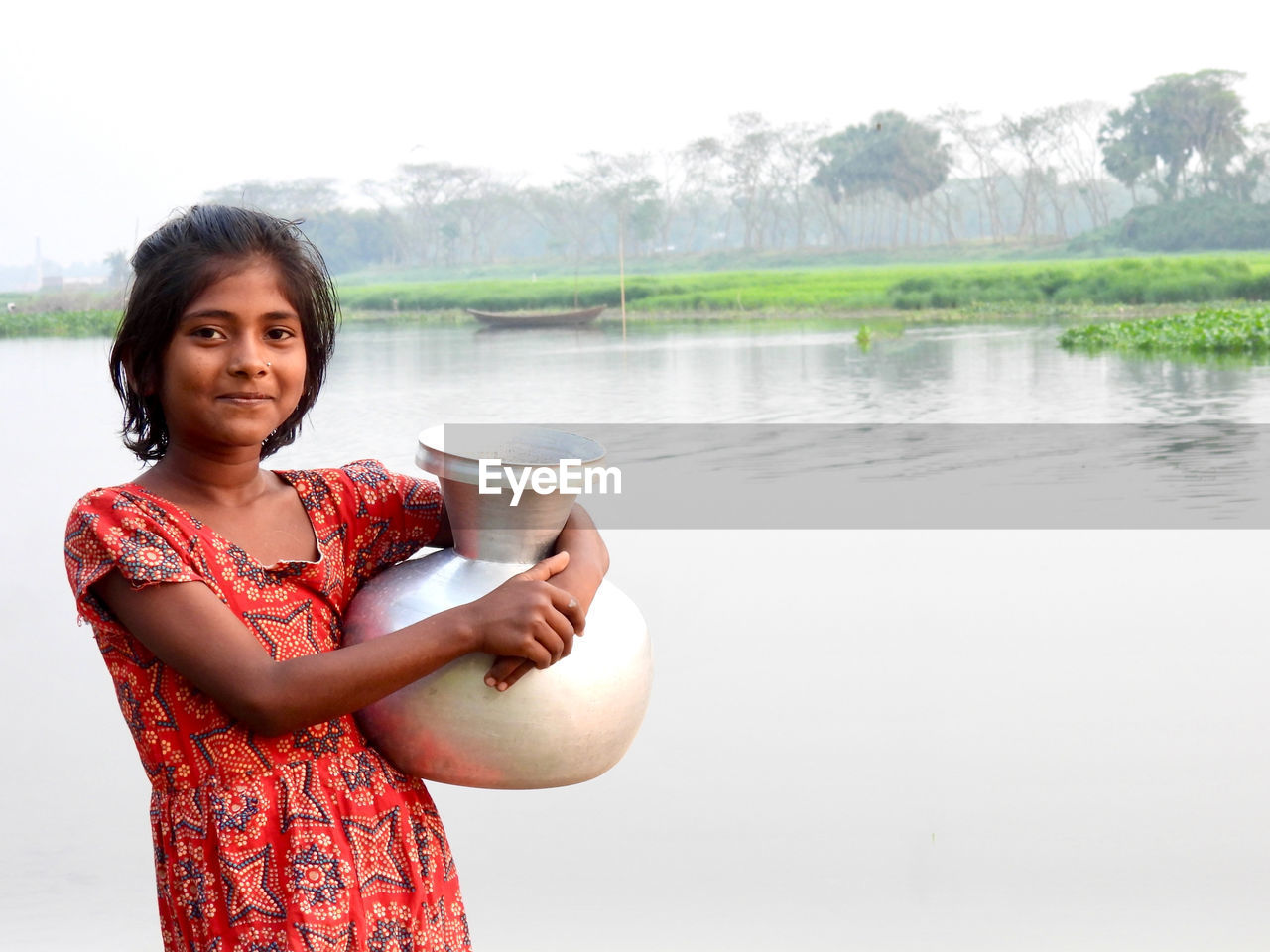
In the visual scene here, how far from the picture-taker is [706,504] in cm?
809

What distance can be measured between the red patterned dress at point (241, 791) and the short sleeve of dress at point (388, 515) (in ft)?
0.50

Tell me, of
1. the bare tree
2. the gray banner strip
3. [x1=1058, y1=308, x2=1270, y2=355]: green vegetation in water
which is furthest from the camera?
the bare tree

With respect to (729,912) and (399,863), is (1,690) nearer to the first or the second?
(729,912)

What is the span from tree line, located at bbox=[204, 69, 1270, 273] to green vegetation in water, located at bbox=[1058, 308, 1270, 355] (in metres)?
1.53

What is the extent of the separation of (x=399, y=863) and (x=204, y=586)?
0.34 meters

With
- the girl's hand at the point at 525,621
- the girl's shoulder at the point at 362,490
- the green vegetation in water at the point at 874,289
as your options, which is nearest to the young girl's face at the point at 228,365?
the girl's shoulder at the point at 362,490

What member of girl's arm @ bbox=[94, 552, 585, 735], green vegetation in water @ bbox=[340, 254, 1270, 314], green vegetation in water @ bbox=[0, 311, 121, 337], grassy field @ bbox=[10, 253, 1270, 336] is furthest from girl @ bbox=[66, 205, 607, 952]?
green vegetation in water @ bbox=[340, 254, 1270, 314]

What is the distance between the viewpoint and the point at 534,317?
60.7 feet

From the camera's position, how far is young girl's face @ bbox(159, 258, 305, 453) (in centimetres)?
127

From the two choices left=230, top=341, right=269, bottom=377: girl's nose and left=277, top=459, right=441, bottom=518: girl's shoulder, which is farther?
left=277, top=459, right=441, bottom=518: girl's shoulder

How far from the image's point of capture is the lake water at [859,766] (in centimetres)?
302

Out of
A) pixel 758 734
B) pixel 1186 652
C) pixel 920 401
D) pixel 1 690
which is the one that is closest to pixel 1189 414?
pixel 920 401

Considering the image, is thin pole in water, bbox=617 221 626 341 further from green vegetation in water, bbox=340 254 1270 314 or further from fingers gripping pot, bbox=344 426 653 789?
fingers gripping pot, bbox=344 426 653 789

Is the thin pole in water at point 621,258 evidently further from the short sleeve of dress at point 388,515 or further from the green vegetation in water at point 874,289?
the short sleeve of dress at point 388,515
